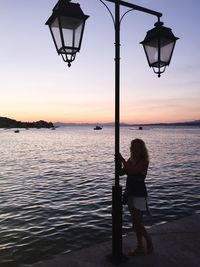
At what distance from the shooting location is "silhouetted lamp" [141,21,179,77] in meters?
5.91

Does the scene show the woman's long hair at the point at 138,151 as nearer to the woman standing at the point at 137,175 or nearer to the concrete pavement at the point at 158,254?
the woman standing at the point at 137,175

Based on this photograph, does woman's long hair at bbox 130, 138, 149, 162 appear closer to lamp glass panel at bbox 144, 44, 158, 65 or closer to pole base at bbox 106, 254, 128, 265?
lamp glass panel at bbox 144, 44, 158, 65

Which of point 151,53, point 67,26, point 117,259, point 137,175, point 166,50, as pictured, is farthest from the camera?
point 151,53

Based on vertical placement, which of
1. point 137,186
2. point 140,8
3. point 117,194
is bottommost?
point 117,194

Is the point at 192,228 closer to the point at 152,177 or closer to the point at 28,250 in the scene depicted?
the point at 28,250

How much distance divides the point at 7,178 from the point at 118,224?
1831 cm

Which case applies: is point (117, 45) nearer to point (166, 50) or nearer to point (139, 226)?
point (166, 50)

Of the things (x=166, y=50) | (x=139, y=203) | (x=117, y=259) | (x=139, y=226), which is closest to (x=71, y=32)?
(x=166, y=50)

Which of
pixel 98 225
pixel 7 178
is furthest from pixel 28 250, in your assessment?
pixel 7 178

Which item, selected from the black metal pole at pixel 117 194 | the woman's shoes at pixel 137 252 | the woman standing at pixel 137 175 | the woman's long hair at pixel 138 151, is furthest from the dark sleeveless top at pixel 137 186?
the woman's shoes at pixel 137 252

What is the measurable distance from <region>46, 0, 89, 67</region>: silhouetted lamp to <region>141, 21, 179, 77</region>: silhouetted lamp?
158 cm

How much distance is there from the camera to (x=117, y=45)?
19.6 feet

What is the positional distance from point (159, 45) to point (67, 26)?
1.98 meters

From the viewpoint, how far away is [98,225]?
37.6 ft
